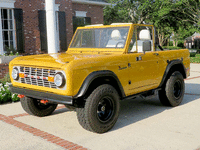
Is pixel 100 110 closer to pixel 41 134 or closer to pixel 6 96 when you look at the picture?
pixel 41 134

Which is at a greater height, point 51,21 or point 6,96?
point 51,21

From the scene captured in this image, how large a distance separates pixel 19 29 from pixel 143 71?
9149mm

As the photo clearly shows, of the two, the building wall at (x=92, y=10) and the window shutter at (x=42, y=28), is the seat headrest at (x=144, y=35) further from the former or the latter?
the building wall at (x=92, y=10)

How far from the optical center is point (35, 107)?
18.1ft

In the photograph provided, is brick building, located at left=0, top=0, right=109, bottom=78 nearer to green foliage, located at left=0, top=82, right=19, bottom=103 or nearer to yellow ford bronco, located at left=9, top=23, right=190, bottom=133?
green foliage, located at left=0, top=82, right=19, bottom=103

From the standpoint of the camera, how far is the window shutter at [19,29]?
12.7 meters

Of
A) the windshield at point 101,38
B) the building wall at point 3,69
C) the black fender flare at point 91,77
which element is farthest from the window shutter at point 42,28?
the black fender flare at point 91,77

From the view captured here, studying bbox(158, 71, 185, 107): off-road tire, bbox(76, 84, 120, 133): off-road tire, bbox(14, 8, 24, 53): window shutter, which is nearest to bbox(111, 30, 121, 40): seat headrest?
bbox(76, 84, 120, 133): off-road tire

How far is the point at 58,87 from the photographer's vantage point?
417 cm

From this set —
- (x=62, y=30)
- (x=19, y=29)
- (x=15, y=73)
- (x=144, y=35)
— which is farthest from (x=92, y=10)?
(x=15, y=73)

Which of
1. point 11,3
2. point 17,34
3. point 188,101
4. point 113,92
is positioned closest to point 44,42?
point 17,34

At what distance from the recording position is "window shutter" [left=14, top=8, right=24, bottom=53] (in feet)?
41.6

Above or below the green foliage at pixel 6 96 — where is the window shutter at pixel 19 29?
above

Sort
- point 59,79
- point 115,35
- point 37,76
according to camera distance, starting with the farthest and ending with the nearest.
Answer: point 115,35
point 37,76
point 59,79
